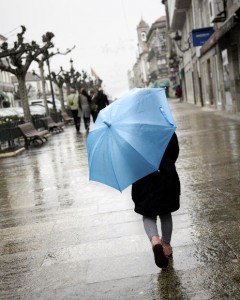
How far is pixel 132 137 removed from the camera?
3.28 meters

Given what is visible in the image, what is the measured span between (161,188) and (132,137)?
518 mm

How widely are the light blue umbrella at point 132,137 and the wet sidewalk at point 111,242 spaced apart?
34.8 inches

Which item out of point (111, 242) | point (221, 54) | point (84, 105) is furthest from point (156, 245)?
point (221, 54)

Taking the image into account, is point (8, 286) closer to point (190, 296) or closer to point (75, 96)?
point (190, 296)

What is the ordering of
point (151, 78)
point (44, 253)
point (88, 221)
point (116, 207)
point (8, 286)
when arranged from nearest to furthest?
point (8, 286) < point (44, 253) < point (88, 221) < point (116, 207) < point (151, 78)

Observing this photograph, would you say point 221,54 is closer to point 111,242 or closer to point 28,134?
point 28,134

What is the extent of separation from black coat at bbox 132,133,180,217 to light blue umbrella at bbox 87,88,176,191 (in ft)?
0.78

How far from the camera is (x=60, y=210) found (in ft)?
20.1

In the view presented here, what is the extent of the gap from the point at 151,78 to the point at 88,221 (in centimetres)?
9466

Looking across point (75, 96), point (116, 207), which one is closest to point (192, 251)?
point (116, 207)

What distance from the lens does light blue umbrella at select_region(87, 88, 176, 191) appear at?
328cm

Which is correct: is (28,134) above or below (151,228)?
above

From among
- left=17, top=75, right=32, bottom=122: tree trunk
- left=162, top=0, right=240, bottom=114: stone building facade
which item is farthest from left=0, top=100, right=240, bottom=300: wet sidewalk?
left=17, top=75, right=32, bottom=122: tree trunk

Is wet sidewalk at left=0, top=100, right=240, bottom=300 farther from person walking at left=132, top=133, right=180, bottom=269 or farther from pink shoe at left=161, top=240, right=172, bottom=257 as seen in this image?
person walking at left=132, top=133, right=180, bottom=269
